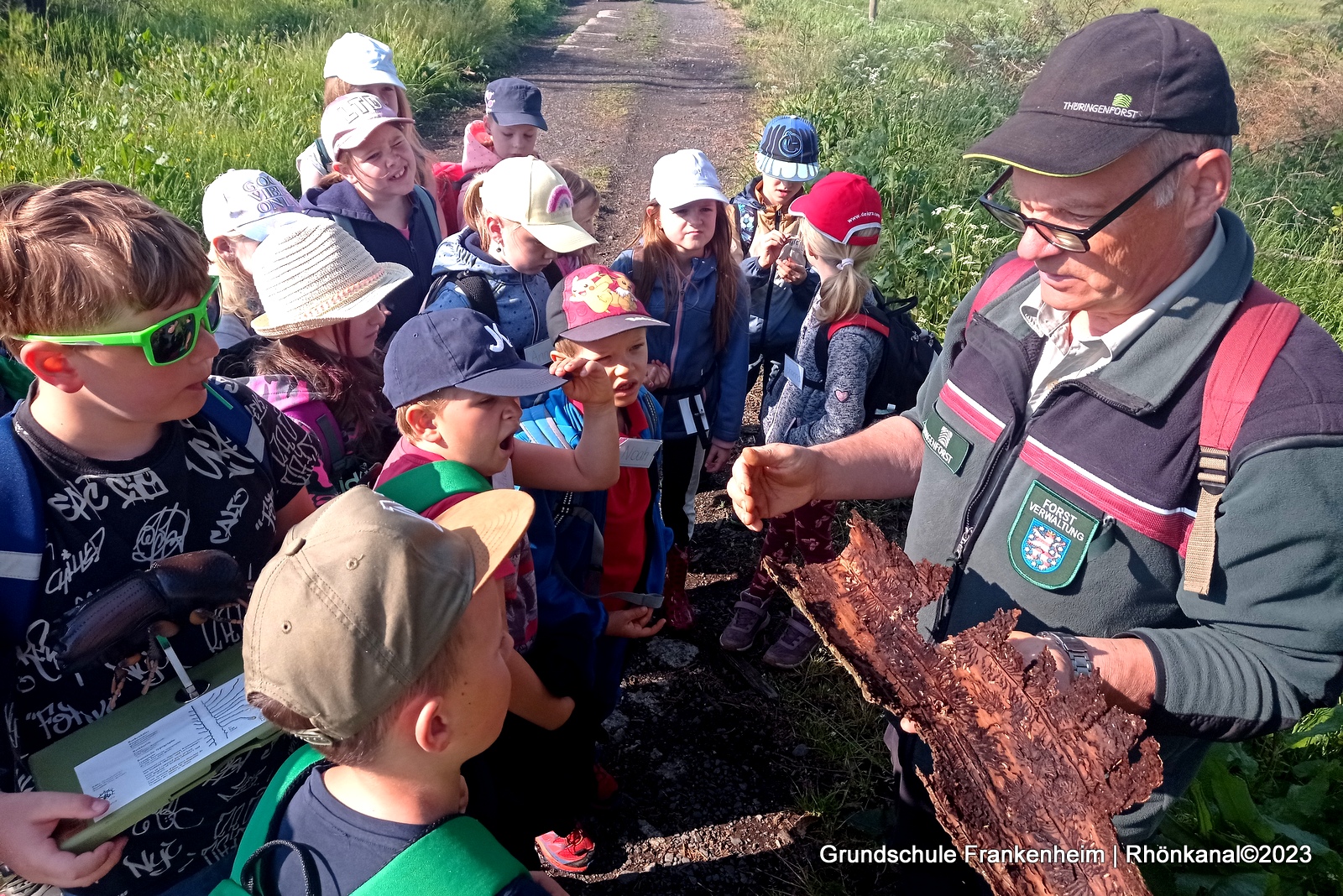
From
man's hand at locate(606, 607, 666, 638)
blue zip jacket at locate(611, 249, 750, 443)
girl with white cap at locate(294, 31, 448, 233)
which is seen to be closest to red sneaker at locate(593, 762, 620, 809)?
man's hand at locate(606, 607, 666, 638)

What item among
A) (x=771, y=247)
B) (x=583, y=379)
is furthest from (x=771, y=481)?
(x=771, y=247)

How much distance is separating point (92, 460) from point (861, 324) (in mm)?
2610

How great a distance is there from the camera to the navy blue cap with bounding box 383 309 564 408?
2.14 metres

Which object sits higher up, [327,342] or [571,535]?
[327,342]

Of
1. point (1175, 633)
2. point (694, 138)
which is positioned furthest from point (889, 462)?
point (694, 138)

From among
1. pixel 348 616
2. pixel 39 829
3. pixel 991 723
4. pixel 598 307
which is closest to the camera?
pixel 348 616

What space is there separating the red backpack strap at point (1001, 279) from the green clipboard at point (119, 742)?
73.3 inches

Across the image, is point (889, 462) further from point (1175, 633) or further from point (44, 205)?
point (44, 205)

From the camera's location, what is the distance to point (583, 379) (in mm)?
2453

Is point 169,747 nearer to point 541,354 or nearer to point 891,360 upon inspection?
point 541,354

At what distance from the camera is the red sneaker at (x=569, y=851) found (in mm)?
2783

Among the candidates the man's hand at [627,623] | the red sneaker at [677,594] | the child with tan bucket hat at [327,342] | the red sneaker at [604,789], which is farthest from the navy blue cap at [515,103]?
the red sneaker at [604,789]

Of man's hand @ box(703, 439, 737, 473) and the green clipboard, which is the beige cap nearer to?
the green clipboard

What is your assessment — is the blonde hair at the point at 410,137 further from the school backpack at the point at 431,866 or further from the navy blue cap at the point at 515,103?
the school backpack at the point at 431,866
